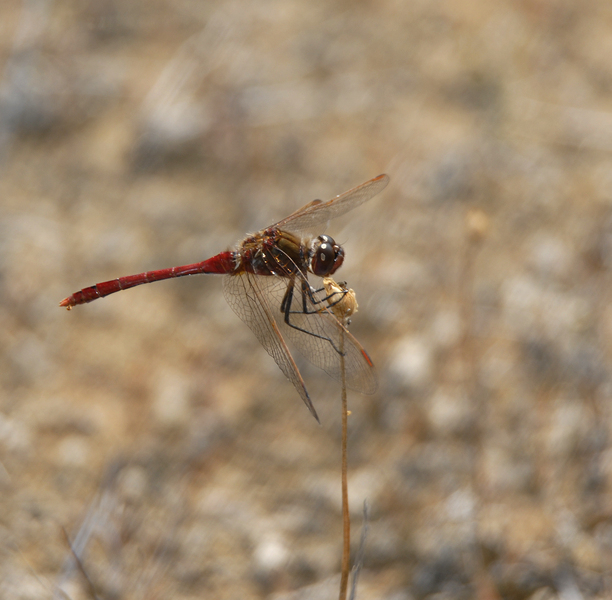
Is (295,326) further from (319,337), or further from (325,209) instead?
(325,209)

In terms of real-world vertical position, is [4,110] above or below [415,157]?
above

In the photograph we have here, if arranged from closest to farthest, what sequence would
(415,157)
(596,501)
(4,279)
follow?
(596,501) → (4,279) → (415,157)

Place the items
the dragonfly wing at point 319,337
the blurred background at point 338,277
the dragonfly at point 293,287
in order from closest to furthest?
the dragonfly wing at point 319,337, the dragonfly at point 293,287, the blurred background at point 338,277

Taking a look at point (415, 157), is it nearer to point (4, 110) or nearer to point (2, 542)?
point (4, 110)

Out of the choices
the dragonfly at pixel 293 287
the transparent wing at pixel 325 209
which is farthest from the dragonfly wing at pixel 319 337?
the transparent wing at pixel 325 209

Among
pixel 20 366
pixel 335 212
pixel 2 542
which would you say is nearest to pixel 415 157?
pixel 335 212

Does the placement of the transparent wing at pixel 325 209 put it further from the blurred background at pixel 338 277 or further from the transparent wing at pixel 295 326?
the blurred background at pixel 338 277

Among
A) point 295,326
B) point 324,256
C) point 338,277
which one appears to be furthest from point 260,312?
point 338,277
